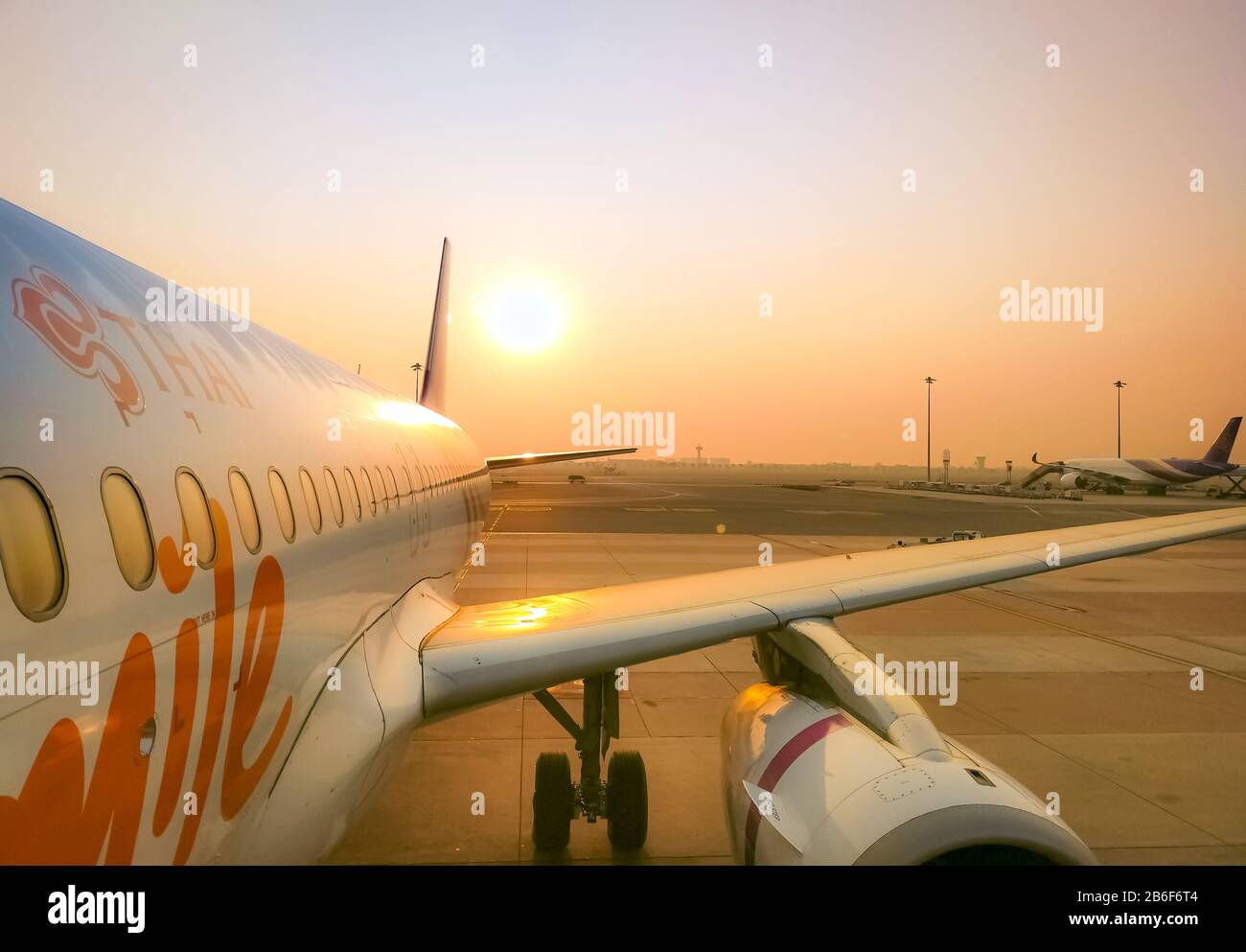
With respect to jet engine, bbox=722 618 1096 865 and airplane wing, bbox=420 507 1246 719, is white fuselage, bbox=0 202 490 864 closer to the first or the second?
airplane wing, bbox=420 507 1246 719

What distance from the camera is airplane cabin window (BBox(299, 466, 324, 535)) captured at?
4.22 meters

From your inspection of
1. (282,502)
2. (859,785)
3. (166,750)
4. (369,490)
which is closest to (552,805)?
(369,490)

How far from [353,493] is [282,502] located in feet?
5.12

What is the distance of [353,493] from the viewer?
17.5ft

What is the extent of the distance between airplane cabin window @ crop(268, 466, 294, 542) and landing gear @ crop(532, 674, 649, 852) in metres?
2.88

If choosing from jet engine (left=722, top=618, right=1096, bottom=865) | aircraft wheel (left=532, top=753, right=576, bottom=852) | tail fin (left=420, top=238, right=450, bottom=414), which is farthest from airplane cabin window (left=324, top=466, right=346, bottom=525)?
tail fin (left=420, top=238, right=450, bottom=414)

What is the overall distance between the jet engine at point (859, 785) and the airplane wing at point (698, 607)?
703mm

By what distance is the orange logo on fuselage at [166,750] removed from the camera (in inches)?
73.5

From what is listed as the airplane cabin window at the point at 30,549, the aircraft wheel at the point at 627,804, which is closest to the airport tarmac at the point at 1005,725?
the aircraft wheel at the point at 627,804

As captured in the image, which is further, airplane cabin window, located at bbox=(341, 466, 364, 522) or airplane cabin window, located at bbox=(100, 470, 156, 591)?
airplane cabin window, located at bbox=(341, 466, 364, 522)

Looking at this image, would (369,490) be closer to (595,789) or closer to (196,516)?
(595,789)

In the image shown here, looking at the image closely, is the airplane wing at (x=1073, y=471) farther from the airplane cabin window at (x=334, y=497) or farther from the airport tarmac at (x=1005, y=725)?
the airplane cabin window at (x=334, y=497)
